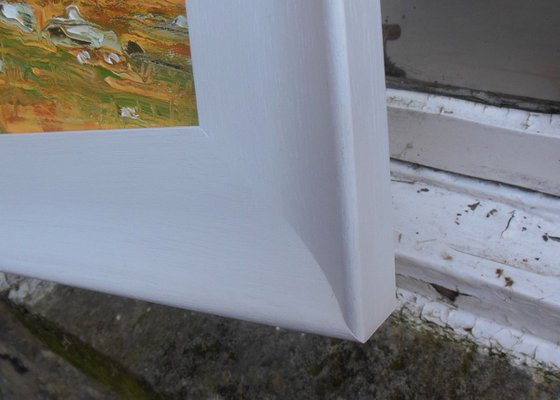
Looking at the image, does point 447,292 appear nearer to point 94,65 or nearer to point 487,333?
point 487,333

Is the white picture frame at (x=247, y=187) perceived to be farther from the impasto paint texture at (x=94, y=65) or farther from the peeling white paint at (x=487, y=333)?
the peeling white paint at (x=487, y=333)

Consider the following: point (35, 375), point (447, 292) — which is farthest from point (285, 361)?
point (35, 375)

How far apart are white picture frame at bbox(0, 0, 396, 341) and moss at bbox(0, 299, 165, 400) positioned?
9.9 inches

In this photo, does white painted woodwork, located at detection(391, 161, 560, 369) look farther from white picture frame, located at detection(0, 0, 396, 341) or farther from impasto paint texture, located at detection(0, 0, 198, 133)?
impasto paint texture, located at detection(0, 0, 198, 133)

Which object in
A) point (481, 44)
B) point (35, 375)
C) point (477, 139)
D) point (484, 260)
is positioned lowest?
point (35, 375)

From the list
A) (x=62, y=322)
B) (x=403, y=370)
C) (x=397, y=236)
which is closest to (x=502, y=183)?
(x=397, y=236)

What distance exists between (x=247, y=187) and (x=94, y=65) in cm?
20

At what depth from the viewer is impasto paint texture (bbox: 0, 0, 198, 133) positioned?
0.53m

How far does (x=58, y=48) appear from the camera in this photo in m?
0.60

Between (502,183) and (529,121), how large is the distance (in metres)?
0.09

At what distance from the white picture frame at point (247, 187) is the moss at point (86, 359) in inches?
9.9

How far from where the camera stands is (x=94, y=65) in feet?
1.94

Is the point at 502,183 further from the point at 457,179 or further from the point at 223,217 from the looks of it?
the point at 223,217

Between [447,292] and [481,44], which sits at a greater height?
[481,44]
